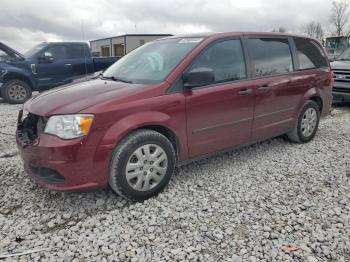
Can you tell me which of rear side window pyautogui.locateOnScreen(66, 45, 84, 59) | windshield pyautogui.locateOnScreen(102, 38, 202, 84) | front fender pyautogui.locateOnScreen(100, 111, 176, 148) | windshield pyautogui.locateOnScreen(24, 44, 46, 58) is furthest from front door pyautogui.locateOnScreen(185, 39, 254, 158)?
windshield pyautogui.locateOnScreen(24, 44, 46, 58)

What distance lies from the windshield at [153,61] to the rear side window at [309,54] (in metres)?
1.93

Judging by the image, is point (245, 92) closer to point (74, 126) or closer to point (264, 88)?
point (264, 88)

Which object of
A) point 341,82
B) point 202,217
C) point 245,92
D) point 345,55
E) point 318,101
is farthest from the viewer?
point 345,55

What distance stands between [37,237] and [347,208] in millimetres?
2867

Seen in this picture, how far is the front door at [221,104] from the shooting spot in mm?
3535

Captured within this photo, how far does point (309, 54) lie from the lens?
5062mm

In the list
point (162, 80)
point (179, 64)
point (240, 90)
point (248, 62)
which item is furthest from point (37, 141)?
point (248, 62)

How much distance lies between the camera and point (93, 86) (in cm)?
348

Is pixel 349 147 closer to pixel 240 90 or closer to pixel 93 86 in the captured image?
pixel 240 90

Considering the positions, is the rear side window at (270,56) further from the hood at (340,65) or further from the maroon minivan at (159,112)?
the hood at (340,65)

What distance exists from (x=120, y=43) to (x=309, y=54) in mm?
29001

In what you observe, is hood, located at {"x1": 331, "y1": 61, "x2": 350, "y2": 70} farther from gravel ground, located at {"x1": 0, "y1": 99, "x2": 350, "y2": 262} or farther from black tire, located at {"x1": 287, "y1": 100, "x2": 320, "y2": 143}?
gravel ground, located at {"x1": 0, "y1": 99, "x2": 350, "y2": 262}

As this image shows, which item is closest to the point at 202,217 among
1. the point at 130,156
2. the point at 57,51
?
the point at 130,156

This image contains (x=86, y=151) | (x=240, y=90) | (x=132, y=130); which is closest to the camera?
(x=86, y=151)
